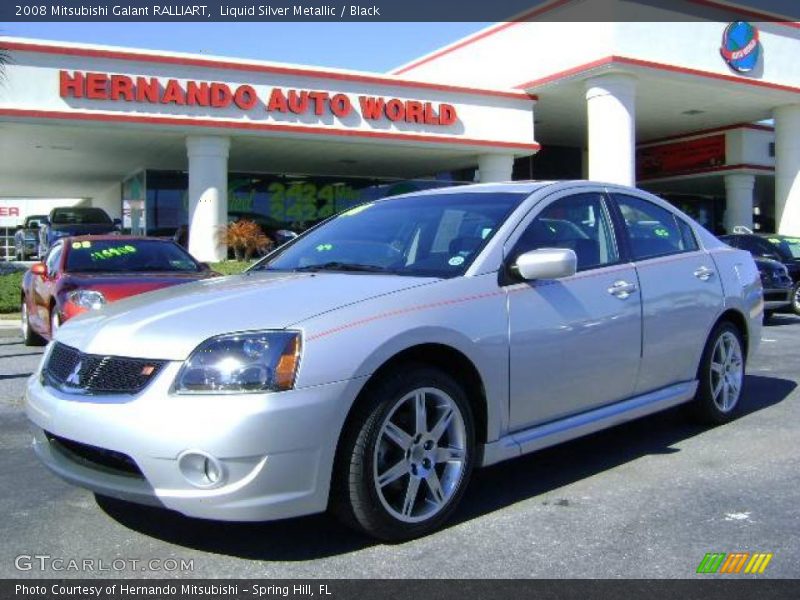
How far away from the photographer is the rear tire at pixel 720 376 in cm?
541

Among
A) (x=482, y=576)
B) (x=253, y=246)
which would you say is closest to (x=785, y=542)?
(x=482, y=576)

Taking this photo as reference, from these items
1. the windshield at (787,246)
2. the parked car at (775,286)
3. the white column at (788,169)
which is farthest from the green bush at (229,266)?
the white column at (788,169)

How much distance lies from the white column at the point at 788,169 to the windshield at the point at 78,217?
2061cm

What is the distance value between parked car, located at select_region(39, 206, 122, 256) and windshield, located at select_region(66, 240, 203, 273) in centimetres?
1255

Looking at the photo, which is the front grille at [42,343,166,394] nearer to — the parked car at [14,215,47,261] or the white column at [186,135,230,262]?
the white column at [186,135,230,262]

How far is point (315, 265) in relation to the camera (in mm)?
4480

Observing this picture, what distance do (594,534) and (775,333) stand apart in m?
9.08

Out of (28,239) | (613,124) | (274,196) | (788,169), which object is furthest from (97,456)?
(28,239)

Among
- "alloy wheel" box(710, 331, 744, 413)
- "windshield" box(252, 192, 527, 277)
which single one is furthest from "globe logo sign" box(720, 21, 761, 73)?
"windshield" box(252, 192, 527, 277)

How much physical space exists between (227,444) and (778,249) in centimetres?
1393

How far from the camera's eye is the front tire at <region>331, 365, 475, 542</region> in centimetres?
335

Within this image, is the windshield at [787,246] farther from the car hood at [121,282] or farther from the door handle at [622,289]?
the door handle at [622,289]

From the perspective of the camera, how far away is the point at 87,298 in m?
7.89
